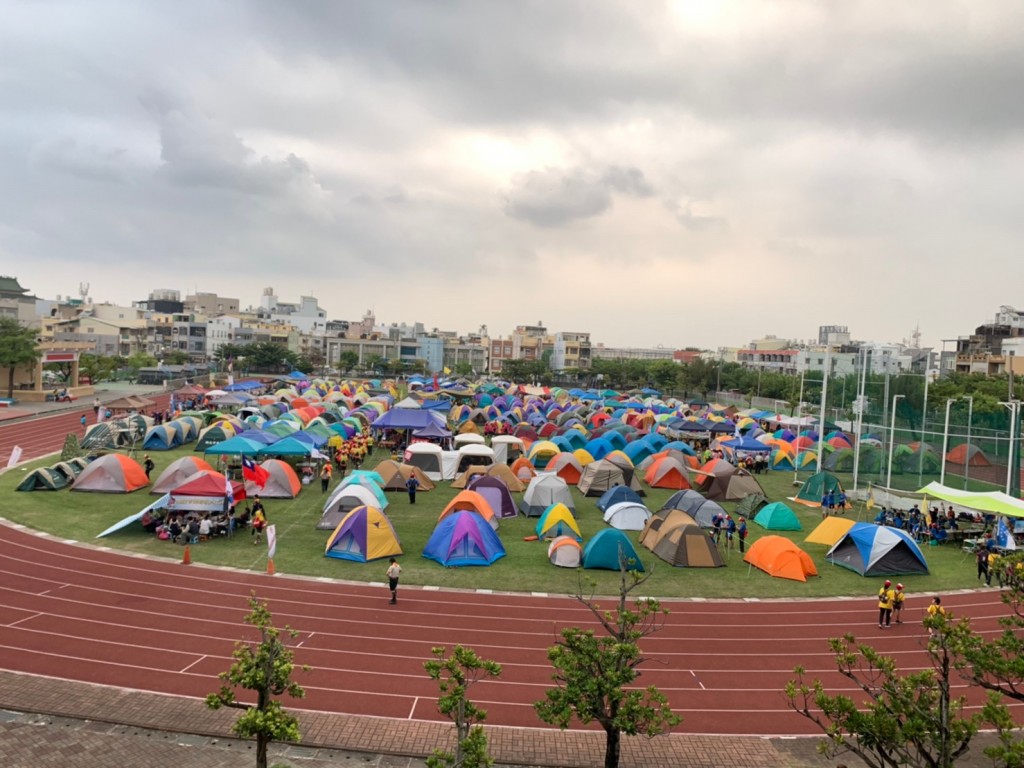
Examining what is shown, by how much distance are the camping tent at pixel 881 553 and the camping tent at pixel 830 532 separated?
3.11ft

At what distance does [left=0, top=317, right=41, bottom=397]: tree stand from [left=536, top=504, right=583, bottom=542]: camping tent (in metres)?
43.7

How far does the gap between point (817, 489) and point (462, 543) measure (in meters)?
16.5

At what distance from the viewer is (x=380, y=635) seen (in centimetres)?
1240

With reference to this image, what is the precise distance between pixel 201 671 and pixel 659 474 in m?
20.7

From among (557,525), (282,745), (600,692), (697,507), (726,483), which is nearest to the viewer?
(600,692)

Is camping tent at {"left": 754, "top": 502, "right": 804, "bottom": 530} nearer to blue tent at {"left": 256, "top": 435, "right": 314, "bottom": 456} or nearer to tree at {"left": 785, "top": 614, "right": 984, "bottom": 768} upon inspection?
blue tent at {"left": 256, "top": 435, "right": 314, "bottom": 456}

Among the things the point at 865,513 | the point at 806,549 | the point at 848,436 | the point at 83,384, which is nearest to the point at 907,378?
the point at 865,513

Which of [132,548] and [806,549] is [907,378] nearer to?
[806,549]

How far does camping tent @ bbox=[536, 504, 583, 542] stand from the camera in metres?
18.7

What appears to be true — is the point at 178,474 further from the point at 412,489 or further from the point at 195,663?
the point at 195,663

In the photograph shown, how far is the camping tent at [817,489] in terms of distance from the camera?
26.2 meters

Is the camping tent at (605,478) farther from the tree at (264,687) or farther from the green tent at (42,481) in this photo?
the tree at (264,687)

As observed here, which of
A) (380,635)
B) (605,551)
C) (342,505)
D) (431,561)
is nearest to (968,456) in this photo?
(605,551)

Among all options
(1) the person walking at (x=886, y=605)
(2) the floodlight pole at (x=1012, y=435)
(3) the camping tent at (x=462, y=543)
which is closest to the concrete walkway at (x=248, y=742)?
(1) the person walking at (x=886, y=605)
